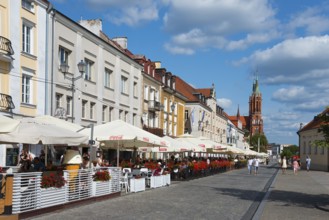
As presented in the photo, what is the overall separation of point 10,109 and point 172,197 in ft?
32.6

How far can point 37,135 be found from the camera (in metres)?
12.2

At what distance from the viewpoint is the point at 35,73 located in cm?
2455

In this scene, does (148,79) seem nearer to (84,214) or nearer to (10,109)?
(10,109)

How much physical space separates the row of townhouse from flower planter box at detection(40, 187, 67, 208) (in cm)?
885

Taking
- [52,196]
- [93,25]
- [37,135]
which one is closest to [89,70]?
[93,25]

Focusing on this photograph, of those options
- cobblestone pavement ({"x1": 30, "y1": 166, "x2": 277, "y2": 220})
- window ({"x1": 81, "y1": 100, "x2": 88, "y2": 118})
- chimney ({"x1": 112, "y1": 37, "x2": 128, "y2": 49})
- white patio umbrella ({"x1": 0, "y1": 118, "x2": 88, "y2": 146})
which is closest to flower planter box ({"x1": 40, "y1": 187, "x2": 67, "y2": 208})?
cobblestone pavement ({"x1": 30, "y1": 166, "x2": 277, "y2": 220})

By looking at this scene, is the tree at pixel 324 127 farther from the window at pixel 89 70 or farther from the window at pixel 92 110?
the window at pixel 92 110

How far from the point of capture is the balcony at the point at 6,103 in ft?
71.0

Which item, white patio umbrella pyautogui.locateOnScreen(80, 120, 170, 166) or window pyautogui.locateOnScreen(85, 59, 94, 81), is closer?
white patio umbrella pyautogui.locateOnScreen(80, 120, 170, 166)

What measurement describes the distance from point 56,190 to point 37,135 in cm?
170

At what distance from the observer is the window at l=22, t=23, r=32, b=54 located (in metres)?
23.7

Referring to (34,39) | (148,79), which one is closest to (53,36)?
(34,39)

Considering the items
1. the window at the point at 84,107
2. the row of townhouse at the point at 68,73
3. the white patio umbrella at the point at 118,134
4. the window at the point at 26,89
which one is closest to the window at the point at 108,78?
the row of townhouse at the point at 68,73

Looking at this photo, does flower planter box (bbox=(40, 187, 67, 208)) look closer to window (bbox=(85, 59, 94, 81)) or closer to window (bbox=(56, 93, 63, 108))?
window (bbox=(56, 93, 63, 108))
